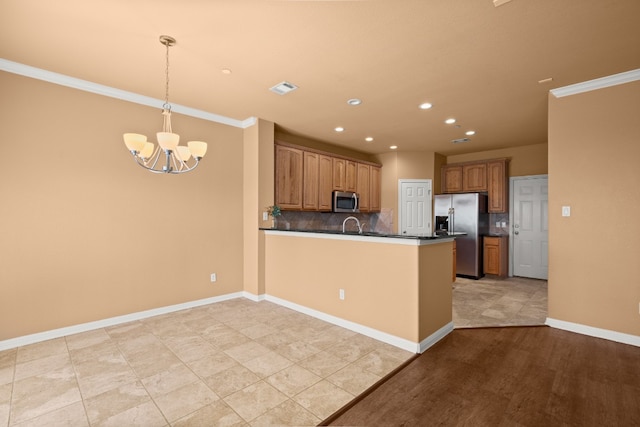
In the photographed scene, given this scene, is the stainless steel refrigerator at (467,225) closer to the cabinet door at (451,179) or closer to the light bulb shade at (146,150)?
the cabinet door at (451,179)

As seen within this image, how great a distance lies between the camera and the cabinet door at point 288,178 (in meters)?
4.90

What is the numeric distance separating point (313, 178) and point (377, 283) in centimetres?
276

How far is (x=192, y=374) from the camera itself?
244cm

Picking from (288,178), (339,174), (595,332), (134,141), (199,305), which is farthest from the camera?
(339,174)

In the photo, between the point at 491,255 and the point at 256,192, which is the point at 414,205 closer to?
the point at 491,255

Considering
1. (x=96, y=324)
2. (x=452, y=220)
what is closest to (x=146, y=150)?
(x=96, y=324)

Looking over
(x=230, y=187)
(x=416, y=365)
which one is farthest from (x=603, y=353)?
(x=230, y=187)

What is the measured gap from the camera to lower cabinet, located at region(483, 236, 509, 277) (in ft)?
20.2

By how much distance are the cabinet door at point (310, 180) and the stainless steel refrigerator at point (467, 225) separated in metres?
2.74

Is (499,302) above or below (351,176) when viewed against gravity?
below

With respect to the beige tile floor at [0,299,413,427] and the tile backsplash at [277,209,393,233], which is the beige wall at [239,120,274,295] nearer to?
the tile backsplash at [277,209,393,233]

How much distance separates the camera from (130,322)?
357 cm

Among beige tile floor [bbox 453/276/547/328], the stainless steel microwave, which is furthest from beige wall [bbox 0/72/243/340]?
beige tile floor [bbox 453/276/547/328]

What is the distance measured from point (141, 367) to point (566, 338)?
416 cm
